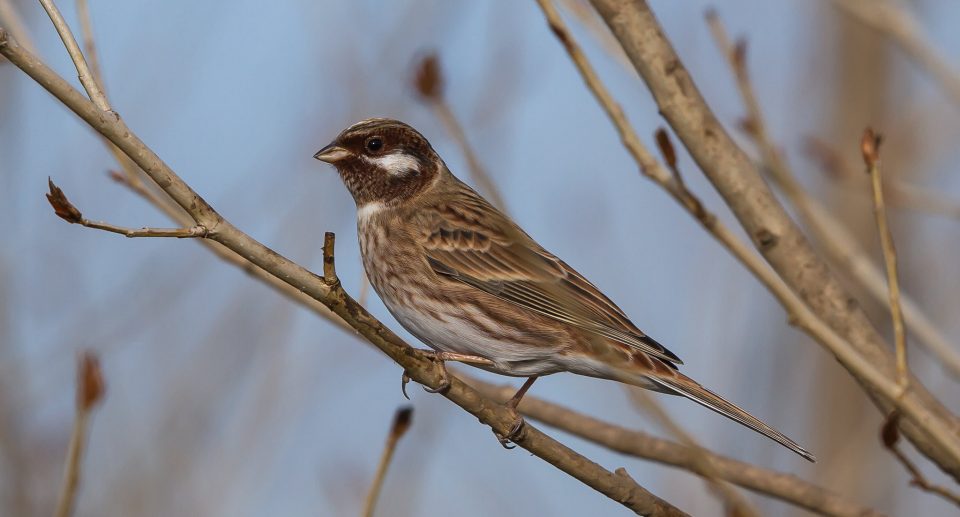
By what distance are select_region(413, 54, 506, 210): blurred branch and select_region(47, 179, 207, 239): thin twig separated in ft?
5.21

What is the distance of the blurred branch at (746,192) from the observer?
5090 mm

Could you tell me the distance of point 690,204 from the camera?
4727 millimetres

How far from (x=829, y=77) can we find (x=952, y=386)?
15.9 feet

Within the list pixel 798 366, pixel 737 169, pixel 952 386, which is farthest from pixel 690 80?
pixel 798 366

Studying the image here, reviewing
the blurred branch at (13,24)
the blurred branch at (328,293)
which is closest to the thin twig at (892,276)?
the blurred branch at (328,293)

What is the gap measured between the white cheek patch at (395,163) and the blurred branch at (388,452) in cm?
282

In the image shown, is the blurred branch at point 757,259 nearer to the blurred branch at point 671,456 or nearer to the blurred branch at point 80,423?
the blurred branch at point 671,456

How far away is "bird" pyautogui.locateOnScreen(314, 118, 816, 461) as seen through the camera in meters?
6.16

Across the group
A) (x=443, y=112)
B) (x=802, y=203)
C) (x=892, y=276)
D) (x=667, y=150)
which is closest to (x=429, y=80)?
(x=443, y=112)

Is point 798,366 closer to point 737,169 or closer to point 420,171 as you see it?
point 420,171

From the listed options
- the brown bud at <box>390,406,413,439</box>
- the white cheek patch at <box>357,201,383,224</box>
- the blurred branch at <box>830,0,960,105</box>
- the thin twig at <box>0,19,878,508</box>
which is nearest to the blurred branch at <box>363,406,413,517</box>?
the brown bud at <box>390,406,413,439</box>

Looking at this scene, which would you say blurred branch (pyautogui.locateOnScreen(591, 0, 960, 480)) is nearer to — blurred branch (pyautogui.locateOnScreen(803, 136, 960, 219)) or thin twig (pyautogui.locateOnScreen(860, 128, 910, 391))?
thin twig (pyautogui.locateOnScreen(860, 128, 910, 391))

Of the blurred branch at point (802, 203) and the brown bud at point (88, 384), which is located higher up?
the blurred branch at point (802, 203)

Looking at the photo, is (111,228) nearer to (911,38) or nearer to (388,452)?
(388,452)
